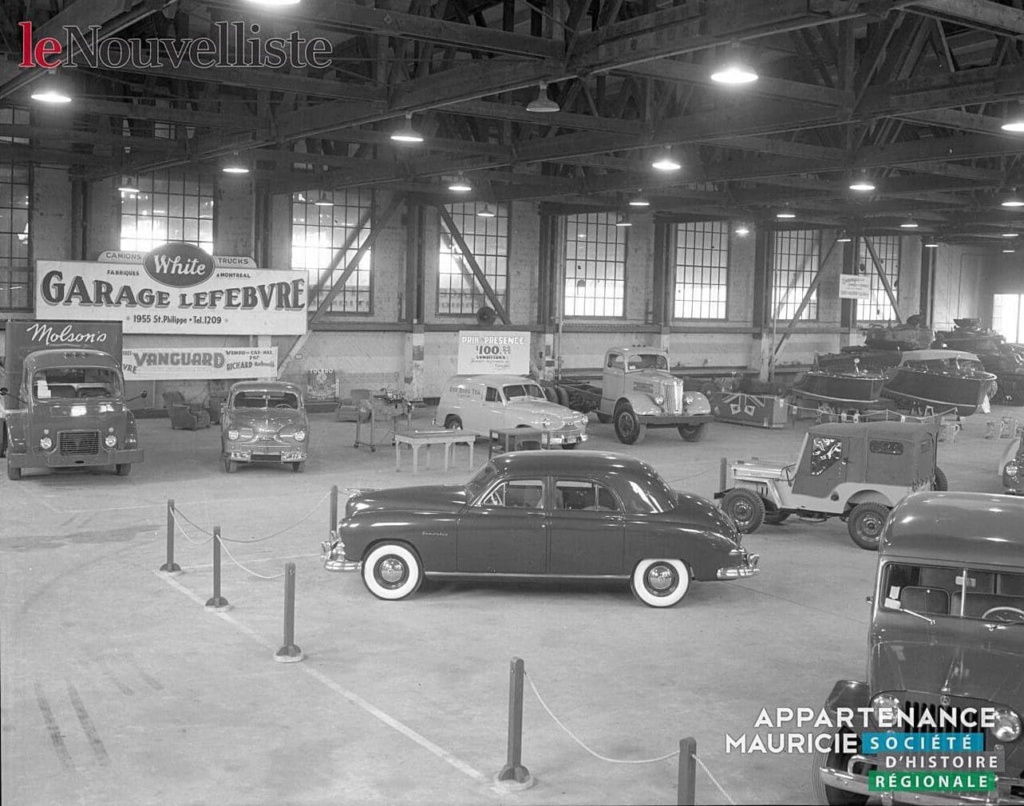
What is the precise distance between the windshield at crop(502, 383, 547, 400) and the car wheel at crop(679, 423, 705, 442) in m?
3.98

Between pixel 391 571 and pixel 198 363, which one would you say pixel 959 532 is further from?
pixel 198 363

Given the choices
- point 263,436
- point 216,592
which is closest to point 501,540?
point 216,592

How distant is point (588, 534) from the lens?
10.9 metres

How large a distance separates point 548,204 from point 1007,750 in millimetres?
27695

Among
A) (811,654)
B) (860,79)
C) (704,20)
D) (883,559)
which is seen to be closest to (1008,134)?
(860,79)

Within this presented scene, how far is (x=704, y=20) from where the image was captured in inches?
388

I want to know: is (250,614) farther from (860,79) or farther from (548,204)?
(548,204)

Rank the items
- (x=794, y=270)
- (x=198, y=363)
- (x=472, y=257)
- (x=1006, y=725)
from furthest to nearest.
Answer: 1. (x=794, y=270)
2. (x=472, y=257)
3. (x=198, y=363)
4. (x=1006, y=725)

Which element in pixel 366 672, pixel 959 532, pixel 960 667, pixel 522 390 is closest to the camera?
pixel 960 667

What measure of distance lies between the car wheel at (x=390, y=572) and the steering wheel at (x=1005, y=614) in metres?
5.62

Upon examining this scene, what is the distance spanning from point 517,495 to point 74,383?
10445 mm

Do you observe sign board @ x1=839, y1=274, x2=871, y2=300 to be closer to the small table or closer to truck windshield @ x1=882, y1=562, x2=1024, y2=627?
the small table

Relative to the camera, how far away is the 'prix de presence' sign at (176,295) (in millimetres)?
24828

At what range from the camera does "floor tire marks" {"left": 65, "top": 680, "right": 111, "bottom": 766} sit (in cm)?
695
